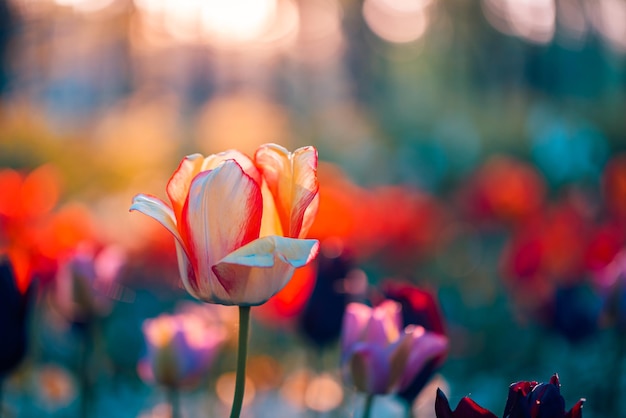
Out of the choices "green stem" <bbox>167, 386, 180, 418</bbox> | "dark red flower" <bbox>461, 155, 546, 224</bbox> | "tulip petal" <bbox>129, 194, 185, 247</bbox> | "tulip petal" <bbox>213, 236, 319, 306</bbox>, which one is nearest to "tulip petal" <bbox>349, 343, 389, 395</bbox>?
"tulip petal" <bbox>213, 236, 319, 306</bbox>

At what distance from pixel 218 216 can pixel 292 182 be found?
0.13 metres

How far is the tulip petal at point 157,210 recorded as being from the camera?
1.00 metres

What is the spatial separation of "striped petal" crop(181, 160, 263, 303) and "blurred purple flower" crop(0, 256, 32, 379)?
507 millimetres

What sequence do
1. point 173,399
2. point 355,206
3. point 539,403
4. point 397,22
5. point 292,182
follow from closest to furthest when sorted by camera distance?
point 539,403, point 292,182, point 173,399, point 355,206, point 397,22

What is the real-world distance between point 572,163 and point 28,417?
4.59 meters

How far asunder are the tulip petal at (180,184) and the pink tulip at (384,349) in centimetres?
46

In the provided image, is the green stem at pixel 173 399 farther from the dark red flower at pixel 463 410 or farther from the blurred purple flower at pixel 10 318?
the dark red flower at pixel 463 410

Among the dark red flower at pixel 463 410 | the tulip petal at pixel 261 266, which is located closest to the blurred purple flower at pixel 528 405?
the dark red flower at pixel 463 410

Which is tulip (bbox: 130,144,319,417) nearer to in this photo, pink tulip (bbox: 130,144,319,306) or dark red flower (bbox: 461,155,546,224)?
pink tulip (bbox: 130,144,319,306)

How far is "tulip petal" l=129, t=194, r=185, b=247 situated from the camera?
1000mm

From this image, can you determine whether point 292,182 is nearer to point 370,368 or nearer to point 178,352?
point 370,368

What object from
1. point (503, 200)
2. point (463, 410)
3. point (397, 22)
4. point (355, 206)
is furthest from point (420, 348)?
point (397, 22)

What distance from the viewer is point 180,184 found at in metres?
1.06

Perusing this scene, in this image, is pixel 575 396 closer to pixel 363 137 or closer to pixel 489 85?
pixel 363 137
